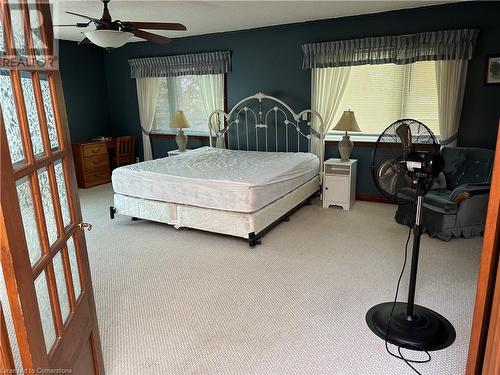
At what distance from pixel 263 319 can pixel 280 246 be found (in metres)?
1.19

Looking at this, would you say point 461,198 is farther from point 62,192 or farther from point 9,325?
point 9,325

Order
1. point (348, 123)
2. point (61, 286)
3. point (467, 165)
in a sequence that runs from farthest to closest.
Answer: point (348, 123) → point (467, 165) → point (61, 286)

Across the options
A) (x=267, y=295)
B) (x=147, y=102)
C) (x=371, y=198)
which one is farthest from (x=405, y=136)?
(x=147, y=102)

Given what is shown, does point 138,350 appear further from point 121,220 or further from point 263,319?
point 121,220

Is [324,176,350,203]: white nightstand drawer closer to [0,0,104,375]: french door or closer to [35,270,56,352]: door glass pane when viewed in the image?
[0,0,104,375]: french door

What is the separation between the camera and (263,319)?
234 centimetres

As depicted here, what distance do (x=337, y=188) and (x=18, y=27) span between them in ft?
12.9

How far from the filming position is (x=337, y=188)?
14.8 ft

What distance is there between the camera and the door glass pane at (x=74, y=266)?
145 centimetres

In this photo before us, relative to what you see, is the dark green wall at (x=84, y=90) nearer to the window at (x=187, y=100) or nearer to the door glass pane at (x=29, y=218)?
the window at (x=187, y=100)

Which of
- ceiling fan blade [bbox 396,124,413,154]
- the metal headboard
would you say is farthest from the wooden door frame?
the metal headboard

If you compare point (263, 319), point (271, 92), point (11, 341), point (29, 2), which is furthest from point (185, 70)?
point (11, 341)

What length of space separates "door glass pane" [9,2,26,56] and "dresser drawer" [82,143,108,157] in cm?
525

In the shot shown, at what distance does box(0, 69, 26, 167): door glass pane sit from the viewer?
1.01 meters
